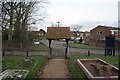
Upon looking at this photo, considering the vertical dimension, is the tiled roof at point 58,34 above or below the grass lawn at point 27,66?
above

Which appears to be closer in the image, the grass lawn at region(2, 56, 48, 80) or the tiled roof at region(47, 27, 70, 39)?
the grass lawn at region(2, 56, 48, 80)

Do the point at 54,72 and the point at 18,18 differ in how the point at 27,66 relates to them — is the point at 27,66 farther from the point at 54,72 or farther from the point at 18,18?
the point at 18,18

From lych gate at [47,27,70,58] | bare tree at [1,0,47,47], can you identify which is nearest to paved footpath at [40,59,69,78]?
lych gate at [47,27,70,58]

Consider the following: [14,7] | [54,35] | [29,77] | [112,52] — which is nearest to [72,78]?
[29,77]

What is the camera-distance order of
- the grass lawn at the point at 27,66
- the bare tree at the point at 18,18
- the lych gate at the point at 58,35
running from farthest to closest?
the bare tree at the point at 18,18 → the lych gate at the point at 58,35 → the grass lawn at the point at 27,66

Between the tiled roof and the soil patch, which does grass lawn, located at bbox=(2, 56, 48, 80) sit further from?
the tiled roof

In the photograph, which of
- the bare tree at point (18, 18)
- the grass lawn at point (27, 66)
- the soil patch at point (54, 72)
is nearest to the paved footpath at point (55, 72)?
the soil patch at point (54, 72)

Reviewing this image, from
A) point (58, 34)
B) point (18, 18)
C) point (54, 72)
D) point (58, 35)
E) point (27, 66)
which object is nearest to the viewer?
point (54, 72)

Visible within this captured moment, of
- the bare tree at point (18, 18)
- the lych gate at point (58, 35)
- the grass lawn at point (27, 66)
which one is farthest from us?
the bare tree at point (18, 18)

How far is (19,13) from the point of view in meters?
44.5

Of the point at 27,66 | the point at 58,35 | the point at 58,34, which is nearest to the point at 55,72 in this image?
the point at 27,66

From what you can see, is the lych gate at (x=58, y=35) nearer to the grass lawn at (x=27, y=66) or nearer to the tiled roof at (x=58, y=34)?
the tiled roof at (x=58, y=34)

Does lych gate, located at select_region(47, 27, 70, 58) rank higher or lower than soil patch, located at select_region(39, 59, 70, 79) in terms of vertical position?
higher

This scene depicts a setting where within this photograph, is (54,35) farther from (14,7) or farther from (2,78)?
(14,7)
